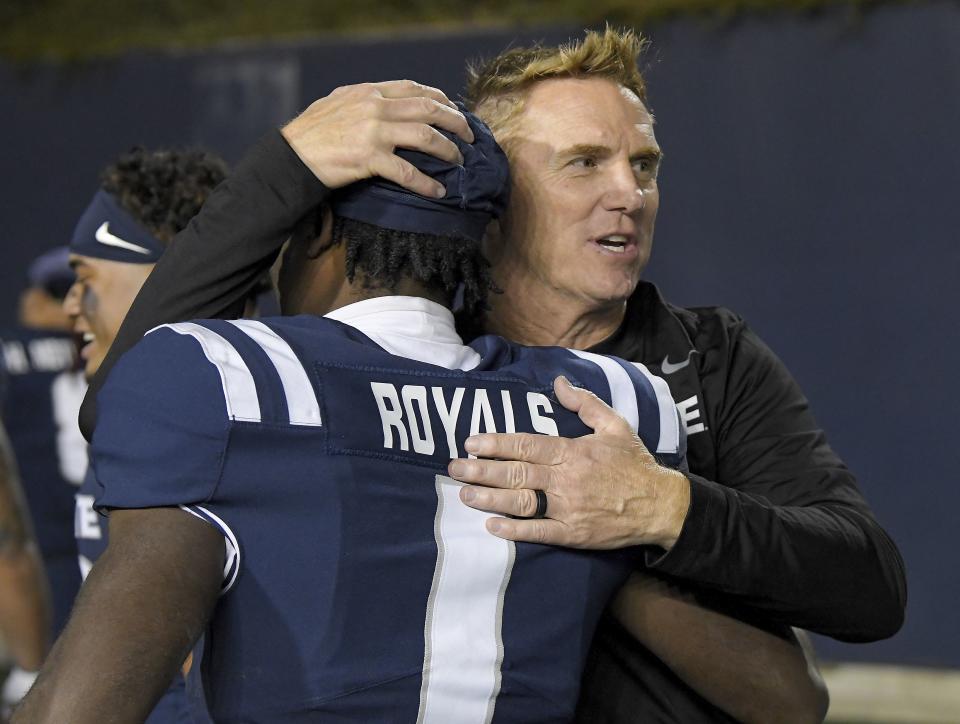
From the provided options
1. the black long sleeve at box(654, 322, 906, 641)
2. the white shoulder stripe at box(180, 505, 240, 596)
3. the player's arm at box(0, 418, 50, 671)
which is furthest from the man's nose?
the player's arm at box(0, 418, 50, 671)

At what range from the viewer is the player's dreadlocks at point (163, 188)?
8.16ft

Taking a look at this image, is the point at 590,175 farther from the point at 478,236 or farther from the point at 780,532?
the point at 780,532

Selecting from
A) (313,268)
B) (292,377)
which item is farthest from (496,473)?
(313,268)

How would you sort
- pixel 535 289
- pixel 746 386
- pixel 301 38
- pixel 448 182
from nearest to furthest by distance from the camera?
pixel 448 182 → pixel 746 386 → pixel 535 289 → pixel 301 38

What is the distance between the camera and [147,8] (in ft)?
19.5

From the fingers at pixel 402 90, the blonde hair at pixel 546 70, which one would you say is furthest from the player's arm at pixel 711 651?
the blonde hair at pixel 546 70

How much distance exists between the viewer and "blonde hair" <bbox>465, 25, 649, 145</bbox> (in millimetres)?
2111

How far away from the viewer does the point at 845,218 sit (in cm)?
503

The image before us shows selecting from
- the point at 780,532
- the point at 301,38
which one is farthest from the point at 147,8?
the point at 780,532

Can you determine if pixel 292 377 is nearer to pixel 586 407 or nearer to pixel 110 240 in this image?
pixel 586 407

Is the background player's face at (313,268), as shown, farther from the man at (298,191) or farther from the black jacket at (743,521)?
the black jacket at (743,521)

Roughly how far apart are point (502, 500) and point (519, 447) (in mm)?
65

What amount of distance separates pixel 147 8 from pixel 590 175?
4.44 meters

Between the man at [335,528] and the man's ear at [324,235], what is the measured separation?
0.11ft
